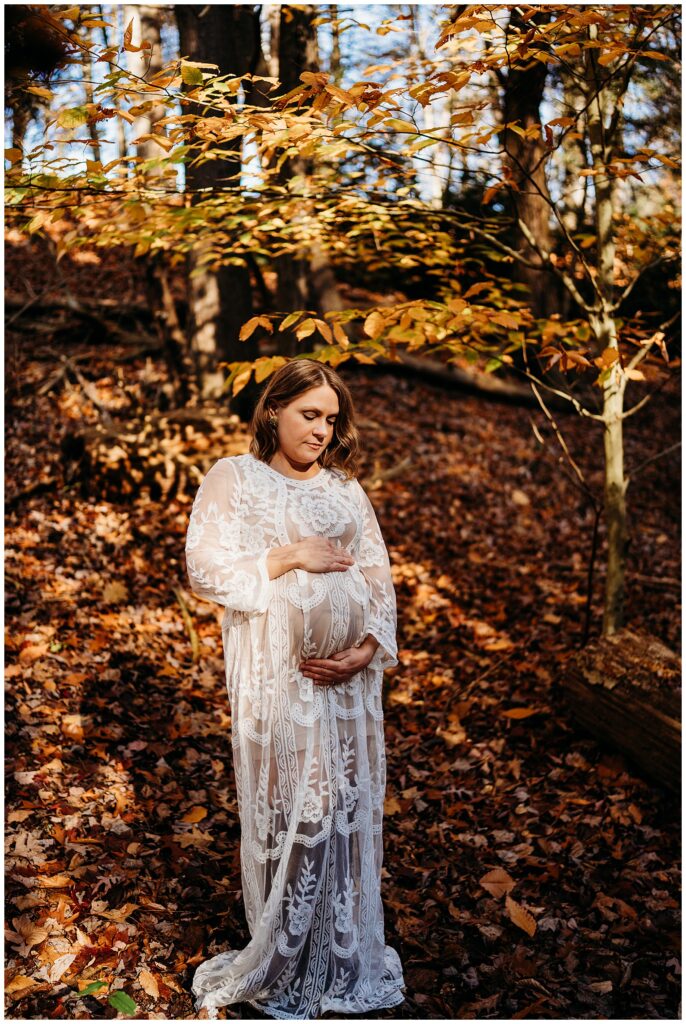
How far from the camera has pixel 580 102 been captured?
40.5 feet

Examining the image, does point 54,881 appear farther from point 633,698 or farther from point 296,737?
point 633,698

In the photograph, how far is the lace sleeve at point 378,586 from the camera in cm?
307

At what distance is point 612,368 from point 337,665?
2.64 meters

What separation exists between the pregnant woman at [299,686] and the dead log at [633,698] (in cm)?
212

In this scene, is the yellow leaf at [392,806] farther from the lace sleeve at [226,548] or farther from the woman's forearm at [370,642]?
the lace sleeve at [226,548]

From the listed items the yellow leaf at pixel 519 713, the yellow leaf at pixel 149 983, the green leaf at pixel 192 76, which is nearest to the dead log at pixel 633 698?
the yellow leaf at pixel 519 713

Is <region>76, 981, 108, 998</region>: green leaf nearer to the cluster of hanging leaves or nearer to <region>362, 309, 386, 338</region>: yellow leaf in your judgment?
the cluster of hanging leaves

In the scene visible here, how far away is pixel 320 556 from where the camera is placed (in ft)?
9.19

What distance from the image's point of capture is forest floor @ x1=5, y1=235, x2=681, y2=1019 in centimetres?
330

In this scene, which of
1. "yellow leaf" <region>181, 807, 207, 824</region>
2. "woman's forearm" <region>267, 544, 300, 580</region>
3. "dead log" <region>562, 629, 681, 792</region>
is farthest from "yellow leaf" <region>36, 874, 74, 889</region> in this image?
"dead log" <region>562, 629, 681, 792</region>

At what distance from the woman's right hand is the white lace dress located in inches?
2.6

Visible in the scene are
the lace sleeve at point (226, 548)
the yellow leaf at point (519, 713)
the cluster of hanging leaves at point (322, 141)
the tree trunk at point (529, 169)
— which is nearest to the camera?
the lace sleeve at point (226, 548)

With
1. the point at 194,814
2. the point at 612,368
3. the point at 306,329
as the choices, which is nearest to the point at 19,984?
the point at 194,814

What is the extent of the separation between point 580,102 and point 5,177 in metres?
11.3
